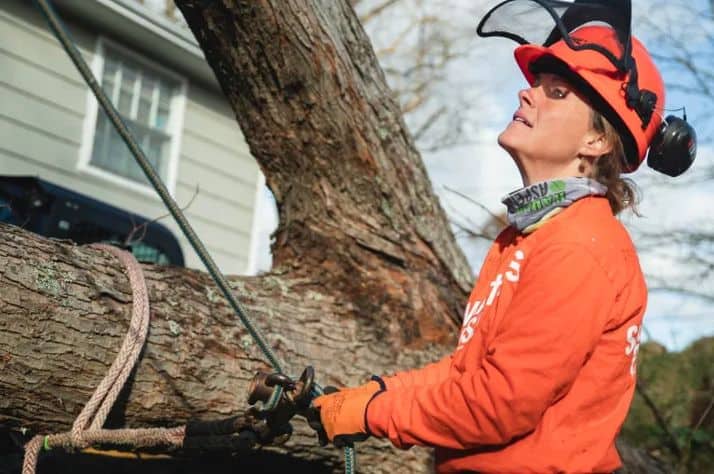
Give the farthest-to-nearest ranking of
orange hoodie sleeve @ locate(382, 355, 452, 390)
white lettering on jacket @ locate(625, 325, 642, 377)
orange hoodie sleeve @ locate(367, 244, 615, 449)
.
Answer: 1. orange hoodie sleeve @ locate(382, 355, 452, 390)
2. white lettering on jacket @ locate(625, 325, 642, 377)
3. orange hoodie sleeve @ locate(367, 244, 615, 449)

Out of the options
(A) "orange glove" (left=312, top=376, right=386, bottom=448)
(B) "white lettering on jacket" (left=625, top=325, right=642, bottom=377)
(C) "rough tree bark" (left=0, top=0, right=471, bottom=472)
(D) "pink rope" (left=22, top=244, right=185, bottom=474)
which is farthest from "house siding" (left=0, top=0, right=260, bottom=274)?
(B) "white lettering on jacket" (left=625, top=325, right=642, bottom=377)

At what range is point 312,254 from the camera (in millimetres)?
3746

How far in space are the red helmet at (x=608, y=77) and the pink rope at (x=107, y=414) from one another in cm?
135

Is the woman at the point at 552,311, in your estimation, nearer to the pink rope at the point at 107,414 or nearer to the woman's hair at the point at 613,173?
the woman's hair at the point at 613,173

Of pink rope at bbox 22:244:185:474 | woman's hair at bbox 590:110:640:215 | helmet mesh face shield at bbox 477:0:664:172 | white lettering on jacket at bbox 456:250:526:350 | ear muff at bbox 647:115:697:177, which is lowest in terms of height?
pink rope at bbox 22:244:185:474

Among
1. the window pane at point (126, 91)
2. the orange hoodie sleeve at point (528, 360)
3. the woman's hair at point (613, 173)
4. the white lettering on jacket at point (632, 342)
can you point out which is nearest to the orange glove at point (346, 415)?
the orange hoodie sleeve at point (528, 360)

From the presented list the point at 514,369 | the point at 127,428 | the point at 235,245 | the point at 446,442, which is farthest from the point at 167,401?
the point at 235,245

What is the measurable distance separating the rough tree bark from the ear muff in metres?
1.41

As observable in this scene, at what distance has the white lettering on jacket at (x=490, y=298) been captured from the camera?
219 cm

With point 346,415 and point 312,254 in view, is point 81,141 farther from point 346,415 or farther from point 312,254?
point 346,415

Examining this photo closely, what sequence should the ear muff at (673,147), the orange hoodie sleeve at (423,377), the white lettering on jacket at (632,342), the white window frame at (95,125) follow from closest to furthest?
1. the white lettering on jacket at (632,342)
2. the ear muff at (673,147)
3. the orange hoodie sleeve at (423,377)
4. the white window frame at (95,125)

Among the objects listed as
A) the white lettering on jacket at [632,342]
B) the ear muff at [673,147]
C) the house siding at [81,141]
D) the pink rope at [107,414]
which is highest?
the house siding at [81,141]

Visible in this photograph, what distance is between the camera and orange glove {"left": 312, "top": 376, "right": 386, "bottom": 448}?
2162 mm

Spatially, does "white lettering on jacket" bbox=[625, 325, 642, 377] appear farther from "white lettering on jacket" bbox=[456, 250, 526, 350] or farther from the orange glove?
the orange glove
